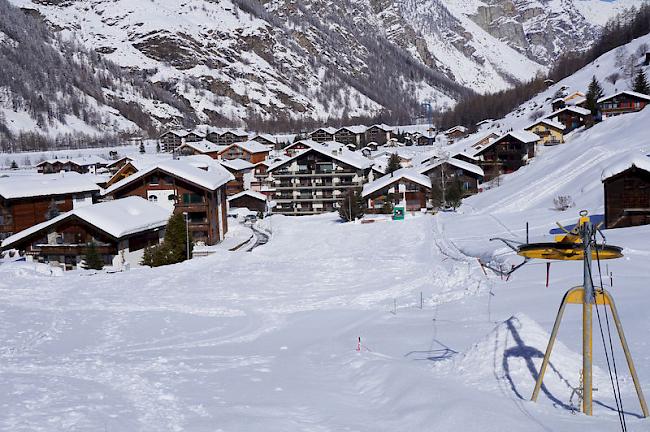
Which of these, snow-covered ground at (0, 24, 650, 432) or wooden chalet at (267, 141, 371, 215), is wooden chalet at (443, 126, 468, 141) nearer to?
wooden chalet at (267, 141, 371, 215)

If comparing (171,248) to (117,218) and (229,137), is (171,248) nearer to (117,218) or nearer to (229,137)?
(117,218)

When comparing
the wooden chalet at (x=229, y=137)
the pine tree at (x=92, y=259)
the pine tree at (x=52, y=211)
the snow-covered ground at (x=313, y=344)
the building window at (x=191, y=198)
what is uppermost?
the wooden chalet at (x=229, y=137)

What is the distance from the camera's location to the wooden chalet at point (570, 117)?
7281cm

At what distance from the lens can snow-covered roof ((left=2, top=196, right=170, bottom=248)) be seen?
30672 millimetres

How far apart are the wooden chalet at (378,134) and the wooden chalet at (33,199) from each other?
81.9 metres

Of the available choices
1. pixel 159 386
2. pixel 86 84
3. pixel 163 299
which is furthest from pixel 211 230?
pixel 86 84

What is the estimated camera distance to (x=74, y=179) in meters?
42.7

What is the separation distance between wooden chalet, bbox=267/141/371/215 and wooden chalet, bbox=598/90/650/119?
29.3 metres

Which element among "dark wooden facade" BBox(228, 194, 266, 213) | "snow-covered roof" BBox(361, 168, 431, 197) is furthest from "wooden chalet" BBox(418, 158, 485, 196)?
"dark wooden facade" BBox(228, 194, 266, 213)

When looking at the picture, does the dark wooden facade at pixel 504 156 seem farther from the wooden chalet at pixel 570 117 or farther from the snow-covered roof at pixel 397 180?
the wooden chalet at pixel 570 117

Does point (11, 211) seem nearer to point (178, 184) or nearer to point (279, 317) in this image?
point (178, 184)

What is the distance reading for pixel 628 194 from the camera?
27.6 m

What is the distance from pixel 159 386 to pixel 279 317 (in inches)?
277

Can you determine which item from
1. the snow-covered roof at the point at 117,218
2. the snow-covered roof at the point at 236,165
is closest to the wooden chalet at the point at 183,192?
the snow-covered roof at the point at 117,218
